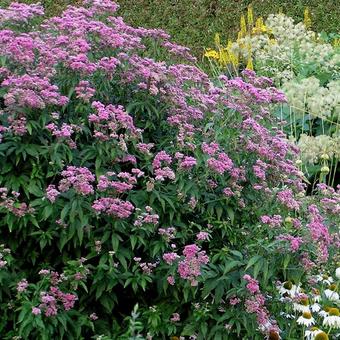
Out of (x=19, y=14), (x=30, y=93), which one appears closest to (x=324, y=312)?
(x=30, y=93)

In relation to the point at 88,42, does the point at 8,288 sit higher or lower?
lower

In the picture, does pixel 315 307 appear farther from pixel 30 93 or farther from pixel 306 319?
pixel 30 93

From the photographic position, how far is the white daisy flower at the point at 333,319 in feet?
12.5

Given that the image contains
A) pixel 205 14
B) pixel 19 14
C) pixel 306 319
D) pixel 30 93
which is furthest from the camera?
pixel 205 14

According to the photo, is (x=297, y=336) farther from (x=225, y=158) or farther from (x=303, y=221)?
(x=225, y=158)

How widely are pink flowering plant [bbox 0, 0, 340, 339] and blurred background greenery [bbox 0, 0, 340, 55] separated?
21.8 feet

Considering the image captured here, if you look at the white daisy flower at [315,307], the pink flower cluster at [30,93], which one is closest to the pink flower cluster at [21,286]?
the pink flower cluster at [30,93]

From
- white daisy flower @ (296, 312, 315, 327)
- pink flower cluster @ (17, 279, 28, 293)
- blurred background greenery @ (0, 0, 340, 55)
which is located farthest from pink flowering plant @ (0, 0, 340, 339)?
blurred background greenery @ (0, 0, 340, 55)

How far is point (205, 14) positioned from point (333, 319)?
772 centimetres

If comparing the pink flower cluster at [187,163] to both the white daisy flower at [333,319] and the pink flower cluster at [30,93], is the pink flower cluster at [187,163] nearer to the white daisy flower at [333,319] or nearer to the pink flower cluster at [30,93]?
the pink flower cluster at [30,93]

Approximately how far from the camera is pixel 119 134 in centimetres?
379

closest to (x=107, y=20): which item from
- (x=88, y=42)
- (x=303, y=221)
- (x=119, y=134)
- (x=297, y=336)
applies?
(x=88, y=42)

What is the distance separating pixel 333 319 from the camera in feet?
12.5

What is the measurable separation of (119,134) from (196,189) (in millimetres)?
458
